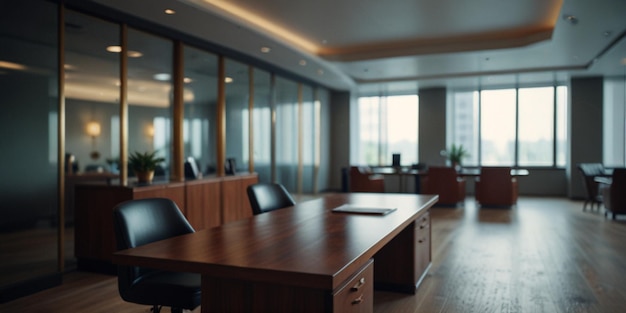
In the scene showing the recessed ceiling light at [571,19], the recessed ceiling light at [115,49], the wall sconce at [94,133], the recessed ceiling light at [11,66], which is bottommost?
the wall sconce at [94,133]

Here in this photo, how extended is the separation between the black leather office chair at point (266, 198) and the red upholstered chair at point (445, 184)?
5661 mm

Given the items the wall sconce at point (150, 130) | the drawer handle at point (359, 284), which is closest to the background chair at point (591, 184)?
the wall sconce at point (150, 130)

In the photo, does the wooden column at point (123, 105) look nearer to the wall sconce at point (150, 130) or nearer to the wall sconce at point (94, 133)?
the wall sconce at point (94, 133)

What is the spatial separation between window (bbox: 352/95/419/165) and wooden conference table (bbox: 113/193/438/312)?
9722 millimetres

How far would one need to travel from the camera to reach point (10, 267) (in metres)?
3.65

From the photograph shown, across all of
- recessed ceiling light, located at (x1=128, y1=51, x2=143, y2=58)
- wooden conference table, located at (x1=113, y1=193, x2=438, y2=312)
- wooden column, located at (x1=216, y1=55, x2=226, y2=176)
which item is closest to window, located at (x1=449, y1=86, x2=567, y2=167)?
wooden column, located at (x1=216, y1=55, x2=226, y2=176)

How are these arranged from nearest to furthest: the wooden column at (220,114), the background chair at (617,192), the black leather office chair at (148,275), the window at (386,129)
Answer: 1. the black leather office chair at (148,275)
2. the wooden column at (220,114)
3. the background chair at (617,192)
4. the window at (386,129)

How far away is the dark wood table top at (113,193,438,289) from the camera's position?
5.16ft

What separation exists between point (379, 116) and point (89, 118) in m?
8.80

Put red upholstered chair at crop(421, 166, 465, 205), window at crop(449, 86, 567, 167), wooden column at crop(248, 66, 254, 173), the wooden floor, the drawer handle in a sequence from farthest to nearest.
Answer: window at crop(449, 86, 567, 167), red upholstered chair at crop(421, 166, 465, 205), wooden column at crop(248, 66, 254, 173), the wooden floor, the drawer handle

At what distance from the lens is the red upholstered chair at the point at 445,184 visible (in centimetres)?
866

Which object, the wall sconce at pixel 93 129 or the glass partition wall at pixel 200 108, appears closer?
the wall sconce at pixel 93 129

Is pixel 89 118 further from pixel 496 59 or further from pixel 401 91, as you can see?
pixel 401 91

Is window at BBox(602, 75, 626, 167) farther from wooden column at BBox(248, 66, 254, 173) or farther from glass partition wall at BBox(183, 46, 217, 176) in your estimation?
glass partition wall at BBox(183, 46, 217, 176)
